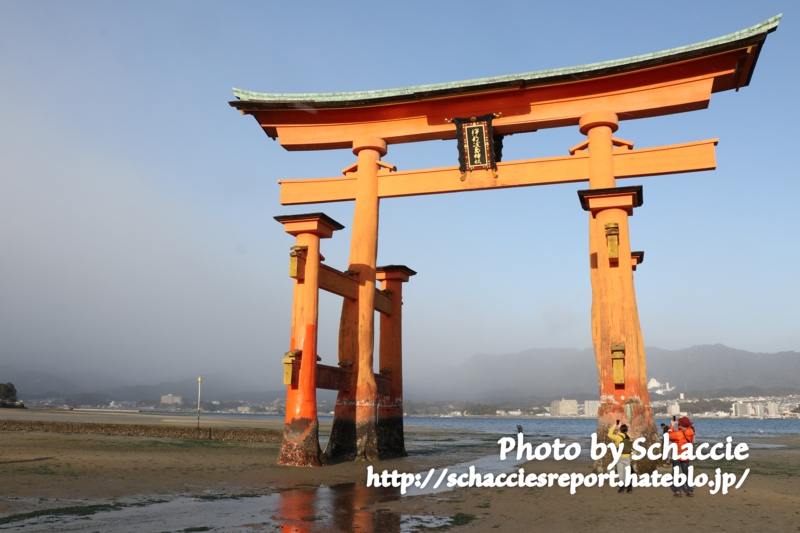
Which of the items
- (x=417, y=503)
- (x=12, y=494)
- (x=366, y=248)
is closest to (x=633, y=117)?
(x=366, y=248)

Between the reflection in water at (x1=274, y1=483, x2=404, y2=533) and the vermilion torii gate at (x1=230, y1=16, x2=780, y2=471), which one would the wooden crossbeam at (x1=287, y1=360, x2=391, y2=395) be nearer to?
the vermilion torii gate at (x1=230, y1=16, x2=780, y2=471)

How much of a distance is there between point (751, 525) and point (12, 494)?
10.9 meters

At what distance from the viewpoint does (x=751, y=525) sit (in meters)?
8.16

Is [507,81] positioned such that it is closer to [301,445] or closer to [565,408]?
[301,445]

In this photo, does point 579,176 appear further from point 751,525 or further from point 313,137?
point 751,525

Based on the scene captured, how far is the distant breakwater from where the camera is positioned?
28.7m

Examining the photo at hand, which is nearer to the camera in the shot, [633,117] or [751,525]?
[751,525]

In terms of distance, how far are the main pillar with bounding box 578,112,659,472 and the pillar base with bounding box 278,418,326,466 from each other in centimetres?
669

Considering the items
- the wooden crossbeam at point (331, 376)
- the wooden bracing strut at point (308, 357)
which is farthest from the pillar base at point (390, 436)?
the wooden crossbeam at point (331, 376)

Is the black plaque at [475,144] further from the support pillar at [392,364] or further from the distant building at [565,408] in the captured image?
the distant building at [565,408]

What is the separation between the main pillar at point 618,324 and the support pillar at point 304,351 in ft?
22.1

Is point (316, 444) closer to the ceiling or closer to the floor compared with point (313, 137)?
closer to the floor

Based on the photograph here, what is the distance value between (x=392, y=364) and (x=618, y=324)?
26.5ft

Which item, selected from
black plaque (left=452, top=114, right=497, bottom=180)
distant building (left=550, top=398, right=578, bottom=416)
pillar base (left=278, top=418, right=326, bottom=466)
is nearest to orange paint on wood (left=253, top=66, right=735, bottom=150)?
black plaque (left=452, top=114, right=497, bottom=180)
